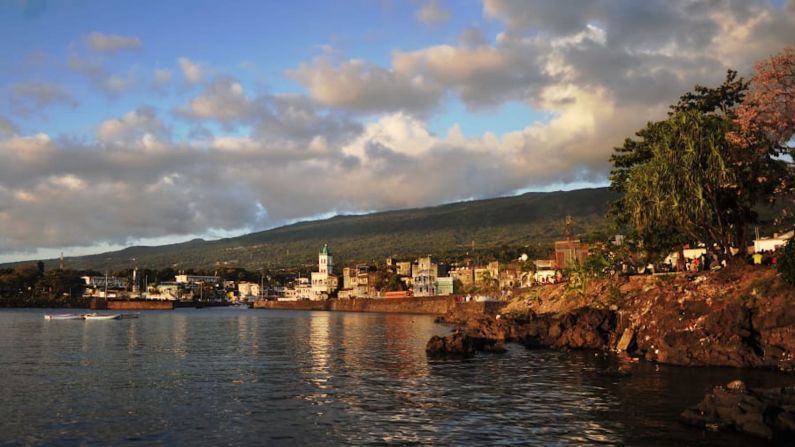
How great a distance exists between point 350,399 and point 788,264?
101ft

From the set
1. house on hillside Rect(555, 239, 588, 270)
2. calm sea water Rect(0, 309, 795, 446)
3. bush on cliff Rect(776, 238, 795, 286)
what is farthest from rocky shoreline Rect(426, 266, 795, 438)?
house on hillside Rect(555, 239, 588, 270)

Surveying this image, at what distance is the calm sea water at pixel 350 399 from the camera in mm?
26141

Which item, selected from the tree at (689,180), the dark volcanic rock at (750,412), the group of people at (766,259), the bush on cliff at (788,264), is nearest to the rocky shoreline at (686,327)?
the dark volcanic rock at (750,412)

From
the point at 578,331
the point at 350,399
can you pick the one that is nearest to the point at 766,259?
the point at 578,331

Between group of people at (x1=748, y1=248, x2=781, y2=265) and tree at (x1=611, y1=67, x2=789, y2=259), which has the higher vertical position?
tree at (x1=611, y1=67, x2=789, y2=259)

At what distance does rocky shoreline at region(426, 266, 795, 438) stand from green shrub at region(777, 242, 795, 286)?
2.89 ft

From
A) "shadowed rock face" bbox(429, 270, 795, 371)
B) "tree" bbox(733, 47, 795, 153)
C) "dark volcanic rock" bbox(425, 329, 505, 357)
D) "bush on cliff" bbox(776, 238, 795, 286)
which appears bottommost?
"dark volcanic rock" bbox(425, 329, 505, 357)

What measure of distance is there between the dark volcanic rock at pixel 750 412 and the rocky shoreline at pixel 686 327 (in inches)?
1.8

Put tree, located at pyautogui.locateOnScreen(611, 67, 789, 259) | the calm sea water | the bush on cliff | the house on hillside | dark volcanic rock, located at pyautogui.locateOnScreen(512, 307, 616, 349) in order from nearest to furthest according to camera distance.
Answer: the calm sea water → the bush on cliff → tree, located at pyautogui.locateOnScreen(611, 67, 789, 259) → dark volcanic rock, located at pyautogui.locateOnScreen(512, 307, 616, 349) → the house on hillside

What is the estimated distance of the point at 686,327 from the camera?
49.4 metres

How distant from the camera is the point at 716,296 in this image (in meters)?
50.4

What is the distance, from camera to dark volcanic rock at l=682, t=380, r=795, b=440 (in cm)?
2480

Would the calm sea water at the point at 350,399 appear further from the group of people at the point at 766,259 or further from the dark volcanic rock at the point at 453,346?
the group of people at the point at 766,259

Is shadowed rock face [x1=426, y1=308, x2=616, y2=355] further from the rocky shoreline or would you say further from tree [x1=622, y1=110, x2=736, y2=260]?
tree [x1=622, y1=110, x2=736, y2=260]
